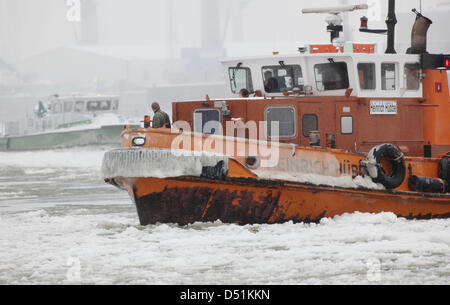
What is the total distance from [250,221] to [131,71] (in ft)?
303

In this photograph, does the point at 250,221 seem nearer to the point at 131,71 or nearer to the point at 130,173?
→ the point at 130,173

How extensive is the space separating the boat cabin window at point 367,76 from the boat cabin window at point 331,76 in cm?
21

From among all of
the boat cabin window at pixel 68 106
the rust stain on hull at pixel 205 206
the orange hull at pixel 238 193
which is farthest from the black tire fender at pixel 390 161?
the boat cabin window at pixel 68 106

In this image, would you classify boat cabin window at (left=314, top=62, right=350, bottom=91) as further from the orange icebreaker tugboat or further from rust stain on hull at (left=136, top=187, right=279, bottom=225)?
rust stain on hull at (left=136, top=187, right=279, bottom=225)

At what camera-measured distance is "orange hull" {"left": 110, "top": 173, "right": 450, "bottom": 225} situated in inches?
391

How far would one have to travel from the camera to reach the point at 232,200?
10.0 meters

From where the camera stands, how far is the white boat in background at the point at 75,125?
1394 inches

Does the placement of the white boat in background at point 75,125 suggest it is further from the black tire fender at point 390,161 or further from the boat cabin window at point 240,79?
the black tire fender at point 390,161

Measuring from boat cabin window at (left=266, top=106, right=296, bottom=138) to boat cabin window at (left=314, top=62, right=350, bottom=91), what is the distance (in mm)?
683

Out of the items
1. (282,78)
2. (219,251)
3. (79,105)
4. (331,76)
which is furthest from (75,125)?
(219,251)

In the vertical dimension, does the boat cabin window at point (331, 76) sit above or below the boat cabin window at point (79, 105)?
above

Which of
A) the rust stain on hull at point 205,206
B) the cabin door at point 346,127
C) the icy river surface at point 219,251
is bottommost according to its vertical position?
the icy river surface at point 219,251

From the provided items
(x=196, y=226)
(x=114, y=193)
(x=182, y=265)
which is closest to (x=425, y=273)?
(x=182, y=265)

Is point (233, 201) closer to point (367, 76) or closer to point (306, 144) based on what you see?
point (306, 144)
